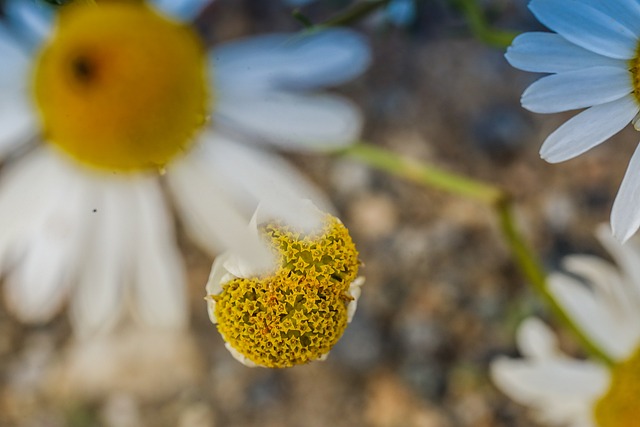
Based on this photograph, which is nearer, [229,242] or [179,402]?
[229,242]

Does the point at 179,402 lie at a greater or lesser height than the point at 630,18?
lesser

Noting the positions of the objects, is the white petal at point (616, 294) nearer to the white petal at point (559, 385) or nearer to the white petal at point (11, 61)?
the white petal at point (559, 385)

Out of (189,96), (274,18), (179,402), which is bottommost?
(179,402)

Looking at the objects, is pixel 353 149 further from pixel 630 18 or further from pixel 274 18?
pixel 274 18

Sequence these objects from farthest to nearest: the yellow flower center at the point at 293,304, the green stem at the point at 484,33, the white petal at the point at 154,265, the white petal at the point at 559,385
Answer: the white petal at the point at 559,385 → the white petal at the point at 154,265 → the green stem at the point at 484,33 → the yellow flower center at the point at 293,304

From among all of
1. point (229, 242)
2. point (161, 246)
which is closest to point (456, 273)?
point (161, 246)

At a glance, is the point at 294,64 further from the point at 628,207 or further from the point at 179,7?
the point at 628,207

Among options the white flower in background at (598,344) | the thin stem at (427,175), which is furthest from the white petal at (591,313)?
the thin stem at (427,175)
